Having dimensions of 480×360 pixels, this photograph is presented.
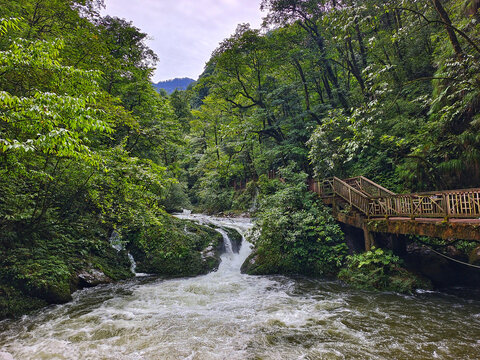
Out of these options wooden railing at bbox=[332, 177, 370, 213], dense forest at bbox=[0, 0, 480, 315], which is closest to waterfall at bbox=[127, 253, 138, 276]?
dense forest at bbox=[0, 0, 480, 315]

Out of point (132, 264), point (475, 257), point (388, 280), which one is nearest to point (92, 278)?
point (132, 264)

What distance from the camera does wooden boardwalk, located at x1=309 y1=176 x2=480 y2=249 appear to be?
6656 mm

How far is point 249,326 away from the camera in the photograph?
5934mm

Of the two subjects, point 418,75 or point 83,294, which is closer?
point 83,294

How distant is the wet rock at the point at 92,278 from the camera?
867 cm

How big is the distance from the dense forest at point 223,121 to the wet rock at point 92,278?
0.30 metres

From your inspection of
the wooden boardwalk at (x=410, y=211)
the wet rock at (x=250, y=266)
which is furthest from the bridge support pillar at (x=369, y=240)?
the wet rock at (x=250, y=266)

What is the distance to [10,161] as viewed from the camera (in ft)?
17.6

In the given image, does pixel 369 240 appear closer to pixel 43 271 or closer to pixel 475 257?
pixel 475 257

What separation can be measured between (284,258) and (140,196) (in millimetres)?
6805

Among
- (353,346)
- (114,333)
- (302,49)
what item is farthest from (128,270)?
(302,49)

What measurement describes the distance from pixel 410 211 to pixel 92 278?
1147cm

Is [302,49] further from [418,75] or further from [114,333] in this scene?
[114,333]

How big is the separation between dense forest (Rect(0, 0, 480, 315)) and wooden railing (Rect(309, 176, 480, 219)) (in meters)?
1.37
